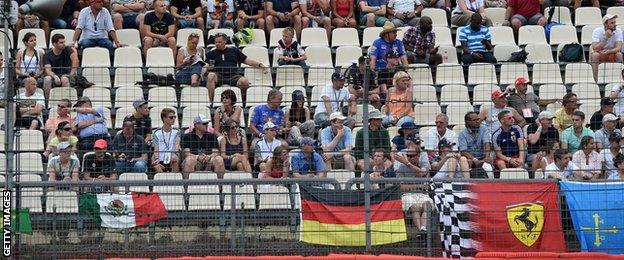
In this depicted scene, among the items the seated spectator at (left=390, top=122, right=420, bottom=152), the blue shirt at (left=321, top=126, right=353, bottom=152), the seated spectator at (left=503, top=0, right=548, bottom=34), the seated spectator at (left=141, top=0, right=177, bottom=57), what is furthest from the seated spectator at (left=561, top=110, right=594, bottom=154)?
the seated spectator at (left=141, top=0, right=177, bottom=57)

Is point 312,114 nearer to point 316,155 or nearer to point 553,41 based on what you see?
point 316,155

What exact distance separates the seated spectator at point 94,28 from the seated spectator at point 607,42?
6937 mm

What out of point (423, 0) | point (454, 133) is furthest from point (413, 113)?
point (423, 0)

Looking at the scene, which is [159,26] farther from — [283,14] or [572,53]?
[572,53]

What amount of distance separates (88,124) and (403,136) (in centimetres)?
323

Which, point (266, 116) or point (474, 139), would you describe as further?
point (474, 139)

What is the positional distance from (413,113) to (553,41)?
7313 mm

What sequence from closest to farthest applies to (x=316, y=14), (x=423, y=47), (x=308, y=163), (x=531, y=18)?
(x=308, y=163) < (x=423, y=47) < (x=316, y=14) < (x=531, y=18)

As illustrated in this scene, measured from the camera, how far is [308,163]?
14.1 meters

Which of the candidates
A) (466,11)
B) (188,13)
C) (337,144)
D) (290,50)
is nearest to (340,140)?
(337,144)

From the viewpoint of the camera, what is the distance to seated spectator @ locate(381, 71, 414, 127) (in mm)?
14031

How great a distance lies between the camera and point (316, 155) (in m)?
14.2

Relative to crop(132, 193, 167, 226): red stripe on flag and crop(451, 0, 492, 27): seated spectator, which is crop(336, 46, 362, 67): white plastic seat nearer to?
crop(451, 0, 492, 27): seated spectator

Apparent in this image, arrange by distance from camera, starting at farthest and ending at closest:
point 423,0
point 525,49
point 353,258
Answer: point 423,0, point 525,49, point 353,258
